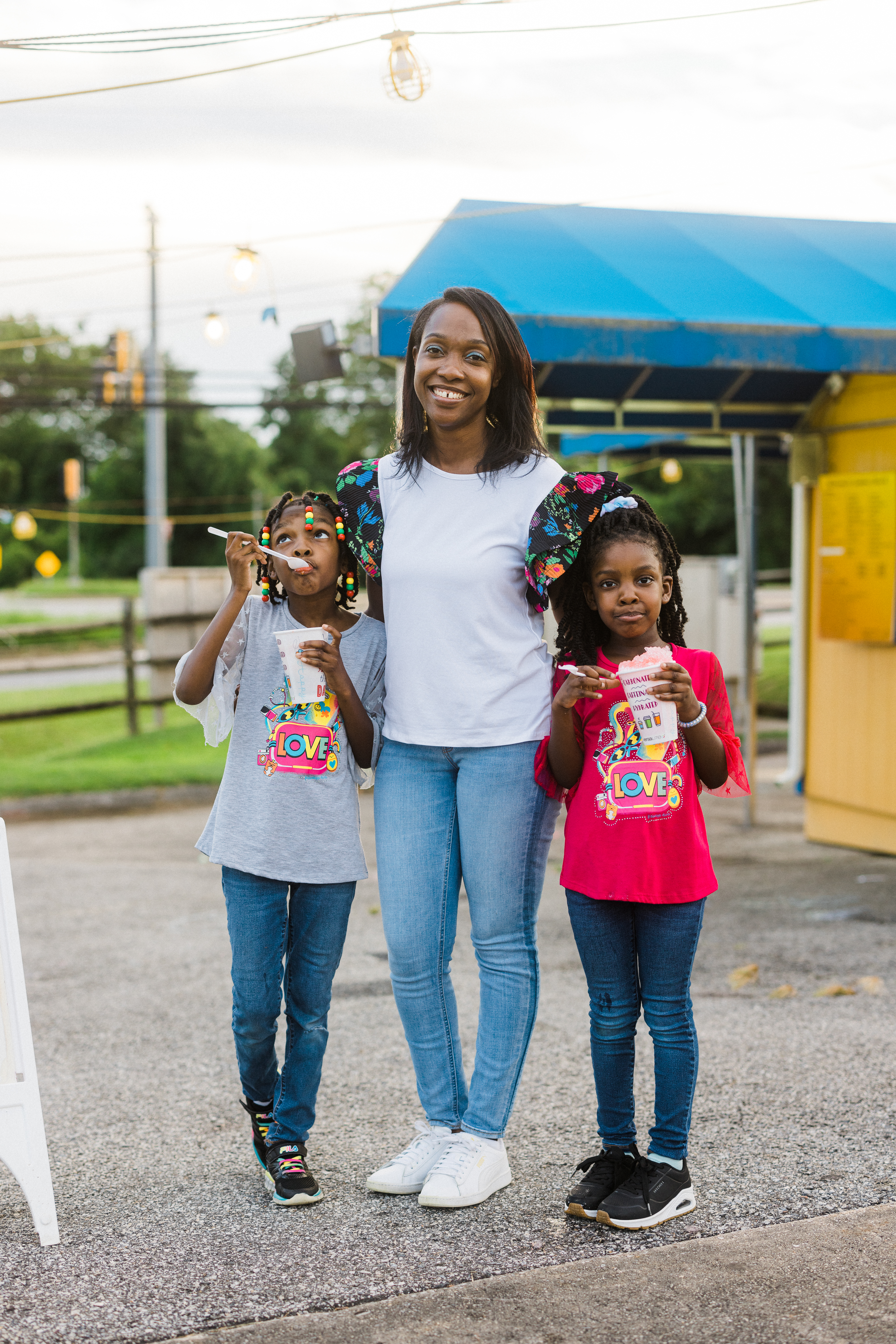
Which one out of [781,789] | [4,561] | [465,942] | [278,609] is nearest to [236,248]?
[781,789]

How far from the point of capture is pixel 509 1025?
2990 millimetres

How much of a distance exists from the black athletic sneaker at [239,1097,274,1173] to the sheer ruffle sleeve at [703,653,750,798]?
4.28 ft

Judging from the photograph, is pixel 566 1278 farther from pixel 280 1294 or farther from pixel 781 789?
pixel 781 789

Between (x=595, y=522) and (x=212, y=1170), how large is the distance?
6.09ft

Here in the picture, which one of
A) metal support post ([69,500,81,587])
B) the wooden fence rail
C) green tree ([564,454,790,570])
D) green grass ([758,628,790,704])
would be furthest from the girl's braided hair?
metal support post ([69,500,81,587])

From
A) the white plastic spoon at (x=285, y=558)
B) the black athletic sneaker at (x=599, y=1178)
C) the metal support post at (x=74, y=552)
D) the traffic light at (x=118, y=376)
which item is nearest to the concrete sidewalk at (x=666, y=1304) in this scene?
the black athletic sneaker at (x=599, y=1178)

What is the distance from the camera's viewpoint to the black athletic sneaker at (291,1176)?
9.91 ft

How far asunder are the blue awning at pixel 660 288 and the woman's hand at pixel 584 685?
2.94m

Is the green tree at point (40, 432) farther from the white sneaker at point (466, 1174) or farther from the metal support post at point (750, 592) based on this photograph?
the white sneaker at point (466, 1174)

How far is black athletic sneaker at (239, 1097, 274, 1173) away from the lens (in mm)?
3123

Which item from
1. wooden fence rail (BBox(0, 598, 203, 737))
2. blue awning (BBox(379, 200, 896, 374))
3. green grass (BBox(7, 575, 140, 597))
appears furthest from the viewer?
green grass (BBox(7, 575, 140, 597))

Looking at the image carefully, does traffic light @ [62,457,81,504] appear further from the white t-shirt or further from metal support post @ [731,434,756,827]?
the white t-shirt

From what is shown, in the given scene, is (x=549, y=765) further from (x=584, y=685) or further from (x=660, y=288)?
(x=660, y=288)

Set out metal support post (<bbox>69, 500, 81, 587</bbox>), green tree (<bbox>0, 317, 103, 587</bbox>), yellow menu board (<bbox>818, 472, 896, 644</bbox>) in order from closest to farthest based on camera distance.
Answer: yellow menu board (<bbox>818, 472, 896, 644</bbox>)
green tree (<bbox>0, 317, 103, 587</bbox>)
metal support post (<bbox>69, 500, 81, 587</bbox>)
